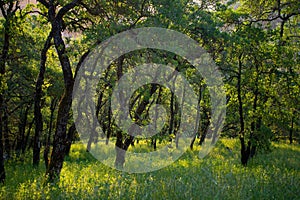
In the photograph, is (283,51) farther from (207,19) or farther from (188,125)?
(188,125)

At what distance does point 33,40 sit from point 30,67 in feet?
9.60

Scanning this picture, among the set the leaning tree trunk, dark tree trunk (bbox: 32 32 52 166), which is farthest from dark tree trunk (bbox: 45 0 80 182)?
dark tree trunk (bbox: 32 32 52 166)

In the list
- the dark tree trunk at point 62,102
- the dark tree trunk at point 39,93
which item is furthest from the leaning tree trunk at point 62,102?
the dark tree trunk at point 39,93

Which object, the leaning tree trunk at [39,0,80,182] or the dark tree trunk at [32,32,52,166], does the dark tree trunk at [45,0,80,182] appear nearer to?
the leaning tree trunk at [39,0,80,182]

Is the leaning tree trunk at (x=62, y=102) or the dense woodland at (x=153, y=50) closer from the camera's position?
the leaning tree trunk at (x=62, y=102)

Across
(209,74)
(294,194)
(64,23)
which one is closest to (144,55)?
(64,23)

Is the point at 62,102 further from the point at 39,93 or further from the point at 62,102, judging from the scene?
the point at 39,93

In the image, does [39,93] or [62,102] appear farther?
[39,93]

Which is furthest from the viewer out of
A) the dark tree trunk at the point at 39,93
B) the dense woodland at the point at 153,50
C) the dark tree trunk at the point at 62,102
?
the dark tree trunk at the point at 39,93

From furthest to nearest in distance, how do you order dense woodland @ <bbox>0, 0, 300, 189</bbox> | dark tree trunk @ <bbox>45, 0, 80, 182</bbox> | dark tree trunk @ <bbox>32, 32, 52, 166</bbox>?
1. dark tree trunk @ <bbox>32, 32, 52, 166</bbox>
2. dense woodland @ <bbox>0, 0, 300, 189</bbox>
3. dark tree trunk @ <bbox>45, 0, 80, 182</bbox>

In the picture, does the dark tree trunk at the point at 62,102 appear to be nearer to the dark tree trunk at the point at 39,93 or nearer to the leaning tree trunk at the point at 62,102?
the leaning tree trunk at the point at 62,102

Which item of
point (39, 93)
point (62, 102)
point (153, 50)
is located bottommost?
point (62, 102)

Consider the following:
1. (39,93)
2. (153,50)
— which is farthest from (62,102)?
(153,50)

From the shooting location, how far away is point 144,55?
11.2 metres
